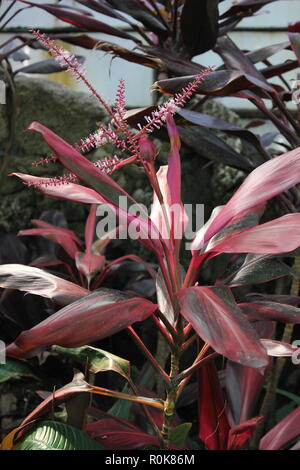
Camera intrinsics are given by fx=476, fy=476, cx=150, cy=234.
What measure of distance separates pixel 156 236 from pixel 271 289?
3.13 feet

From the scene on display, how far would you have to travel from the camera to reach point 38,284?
0.63 meters

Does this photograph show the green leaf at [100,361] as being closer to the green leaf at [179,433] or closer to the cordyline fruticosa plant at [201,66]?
the green leaf at [179,433]

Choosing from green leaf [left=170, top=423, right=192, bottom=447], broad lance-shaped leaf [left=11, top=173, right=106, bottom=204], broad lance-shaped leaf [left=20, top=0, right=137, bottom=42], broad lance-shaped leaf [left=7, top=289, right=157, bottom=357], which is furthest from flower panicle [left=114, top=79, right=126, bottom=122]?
broad lance-shaped leaf [left=20, top=0, right=137, bottom=42]

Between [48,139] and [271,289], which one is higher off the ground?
[48,139]

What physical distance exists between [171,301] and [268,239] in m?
0.15

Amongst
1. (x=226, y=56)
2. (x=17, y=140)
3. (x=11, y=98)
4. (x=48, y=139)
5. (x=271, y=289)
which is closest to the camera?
(x=48, y=139)

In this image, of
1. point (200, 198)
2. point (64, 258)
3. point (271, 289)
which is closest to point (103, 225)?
point (64, 258)

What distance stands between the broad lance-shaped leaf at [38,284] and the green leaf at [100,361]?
0.10 m

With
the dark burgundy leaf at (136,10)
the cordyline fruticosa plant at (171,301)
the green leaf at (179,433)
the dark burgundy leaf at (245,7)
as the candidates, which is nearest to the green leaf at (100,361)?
the cordyline fruticosa plant at (171,301)

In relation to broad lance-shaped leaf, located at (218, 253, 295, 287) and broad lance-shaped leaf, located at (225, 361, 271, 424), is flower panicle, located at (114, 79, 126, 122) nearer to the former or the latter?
broad lance-shaped leaf, located at (218, 253, 295, 287)

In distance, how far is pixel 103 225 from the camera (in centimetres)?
120

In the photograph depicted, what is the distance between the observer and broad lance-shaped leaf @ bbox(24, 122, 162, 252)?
0.54 metres

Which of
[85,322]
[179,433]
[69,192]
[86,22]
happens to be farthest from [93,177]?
[86,22]

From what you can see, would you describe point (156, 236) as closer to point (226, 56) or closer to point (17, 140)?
point (226, 56)
